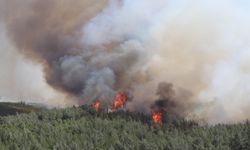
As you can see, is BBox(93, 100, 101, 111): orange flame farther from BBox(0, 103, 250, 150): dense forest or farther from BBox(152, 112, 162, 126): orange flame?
BBox(152, 112, 162, 126): orange flame

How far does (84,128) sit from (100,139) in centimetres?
345

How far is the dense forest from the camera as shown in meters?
23.0

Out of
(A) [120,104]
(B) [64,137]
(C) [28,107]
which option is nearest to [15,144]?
(B) [64,137]

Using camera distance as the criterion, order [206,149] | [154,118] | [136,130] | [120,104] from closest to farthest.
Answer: [206,149] < [136,130] < [154,118] < [120,104]

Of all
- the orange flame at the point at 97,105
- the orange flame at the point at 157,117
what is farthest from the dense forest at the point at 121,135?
the orange flame at the point at 97,105

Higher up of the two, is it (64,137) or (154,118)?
(154,118)

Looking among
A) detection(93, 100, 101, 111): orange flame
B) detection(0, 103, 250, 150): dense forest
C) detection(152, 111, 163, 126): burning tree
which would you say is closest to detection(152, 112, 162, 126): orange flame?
detection(152, 111, 163, 126): burning tree

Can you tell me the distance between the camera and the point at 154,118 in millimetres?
32750

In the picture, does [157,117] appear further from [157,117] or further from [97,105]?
[97,105]

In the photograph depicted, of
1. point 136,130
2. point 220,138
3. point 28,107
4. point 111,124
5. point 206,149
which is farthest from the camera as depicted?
point 28,107

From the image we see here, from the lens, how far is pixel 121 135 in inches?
1013

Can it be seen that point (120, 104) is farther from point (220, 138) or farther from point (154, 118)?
point (220, 138)

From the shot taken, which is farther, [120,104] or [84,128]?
[120,104]

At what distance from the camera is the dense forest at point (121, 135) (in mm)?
22953
